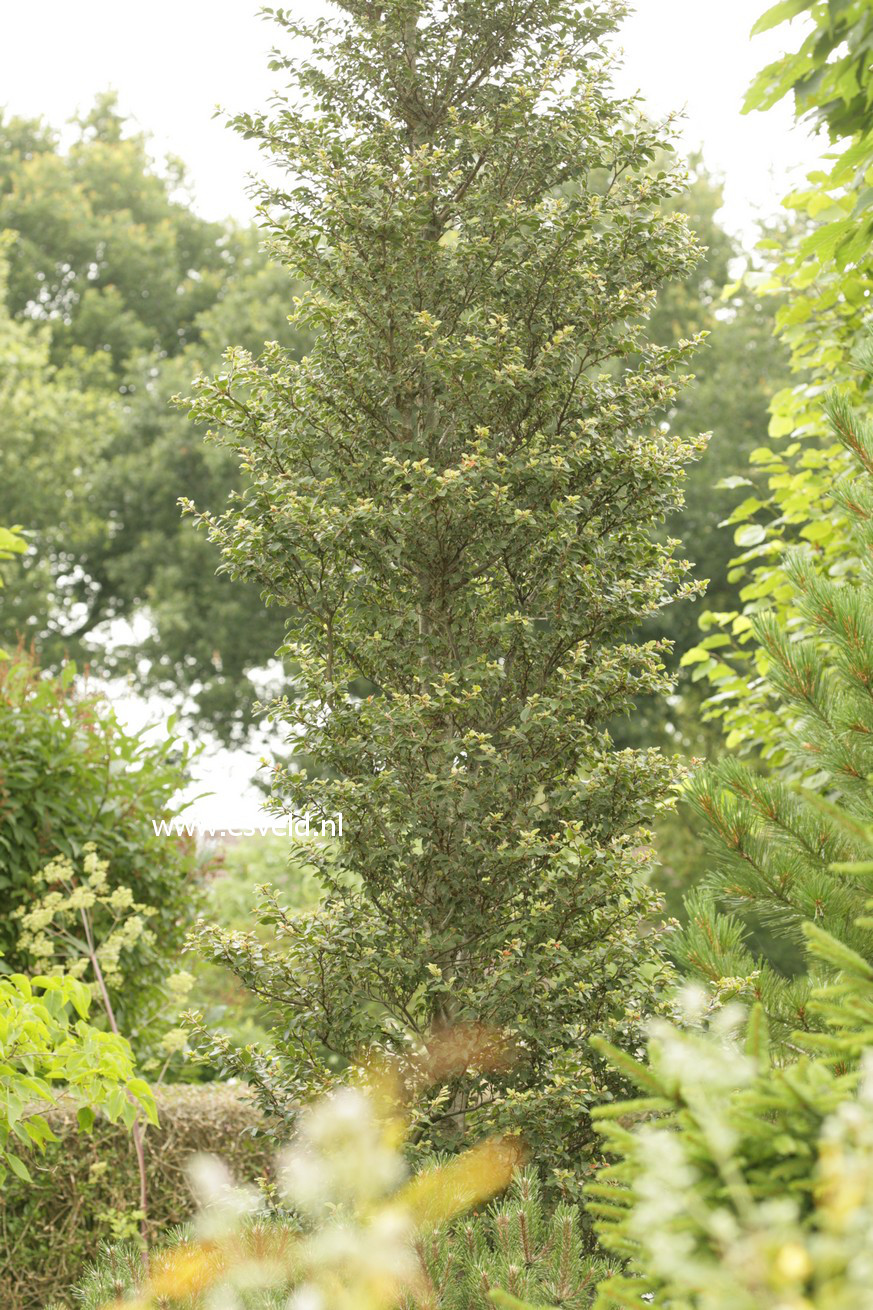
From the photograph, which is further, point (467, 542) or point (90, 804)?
point (90, 804)

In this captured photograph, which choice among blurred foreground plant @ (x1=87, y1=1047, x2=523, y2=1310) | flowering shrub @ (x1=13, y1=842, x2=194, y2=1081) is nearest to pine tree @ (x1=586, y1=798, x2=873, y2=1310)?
blurred foreground plant @ (x1=87, y1=1047, x2=523, y2=1310)

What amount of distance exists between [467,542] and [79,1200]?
136 inches

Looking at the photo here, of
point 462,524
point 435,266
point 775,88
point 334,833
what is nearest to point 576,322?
point 435,266

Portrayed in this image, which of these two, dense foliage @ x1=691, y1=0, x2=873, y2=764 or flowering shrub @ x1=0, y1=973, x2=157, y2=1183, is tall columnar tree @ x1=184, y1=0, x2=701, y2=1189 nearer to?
flowering shrub @ x1=0, y1=973, x2=157, y2=1183

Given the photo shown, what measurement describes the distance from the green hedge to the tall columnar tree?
53.0 inches

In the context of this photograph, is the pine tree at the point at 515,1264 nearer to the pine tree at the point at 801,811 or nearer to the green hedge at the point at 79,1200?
the pine tree at the point at 801,811

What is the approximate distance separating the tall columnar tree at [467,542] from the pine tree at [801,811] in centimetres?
68

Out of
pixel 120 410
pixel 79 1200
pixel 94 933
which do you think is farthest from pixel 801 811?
pixel 120 410

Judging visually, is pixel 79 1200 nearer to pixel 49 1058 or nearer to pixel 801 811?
pixel 49 1058

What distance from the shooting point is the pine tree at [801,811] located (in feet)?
10.8

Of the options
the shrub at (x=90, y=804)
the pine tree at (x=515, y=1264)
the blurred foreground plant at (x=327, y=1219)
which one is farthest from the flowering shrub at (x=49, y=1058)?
the shrub at (x=90, y=804)

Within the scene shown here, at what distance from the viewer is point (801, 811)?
362cm

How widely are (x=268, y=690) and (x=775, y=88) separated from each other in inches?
768

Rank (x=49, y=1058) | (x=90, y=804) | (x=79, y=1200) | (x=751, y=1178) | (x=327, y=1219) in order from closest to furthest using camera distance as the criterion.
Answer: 1. (x=751, y=1178)
2. (x=327, y=1219)
3. (x=49, y=1058)
4. (x=79, y=1200)
5. (x=90, y=804)
